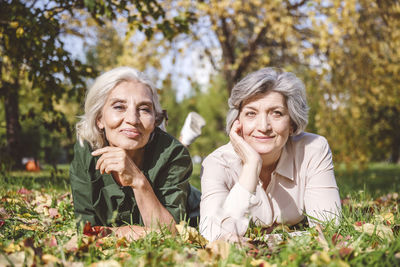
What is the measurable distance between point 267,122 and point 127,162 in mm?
1002

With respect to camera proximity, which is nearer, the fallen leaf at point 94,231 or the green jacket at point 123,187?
the fallen leaf at point 94,231

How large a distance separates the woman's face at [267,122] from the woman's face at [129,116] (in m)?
0.71

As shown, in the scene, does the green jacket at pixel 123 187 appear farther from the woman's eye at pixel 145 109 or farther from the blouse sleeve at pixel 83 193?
the woman's eye at pixel 145 109

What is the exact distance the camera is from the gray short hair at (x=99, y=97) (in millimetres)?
2625

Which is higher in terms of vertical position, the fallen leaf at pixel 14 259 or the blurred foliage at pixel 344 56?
the blurred foliage at pixel 344 56

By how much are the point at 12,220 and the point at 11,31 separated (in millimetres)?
2448

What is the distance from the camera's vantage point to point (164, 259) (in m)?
1.67

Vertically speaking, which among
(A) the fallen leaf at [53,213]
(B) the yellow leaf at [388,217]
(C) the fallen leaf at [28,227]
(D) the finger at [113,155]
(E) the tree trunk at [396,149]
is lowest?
(E) the tree trunk at [396,149]

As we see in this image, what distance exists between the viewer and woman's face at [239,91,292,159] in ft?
8.50

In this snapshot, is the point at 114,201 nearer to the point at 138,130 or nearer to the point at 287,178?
the point at 138,130

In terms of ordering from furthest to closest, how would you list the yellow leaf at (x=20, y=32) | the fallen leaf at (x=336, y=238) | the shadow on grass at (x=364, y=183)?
the shadow on grass at (x=364, y=183) → the yellow leaf at (x=20, y=32) → the fallen leaf at (x=336, y=238)

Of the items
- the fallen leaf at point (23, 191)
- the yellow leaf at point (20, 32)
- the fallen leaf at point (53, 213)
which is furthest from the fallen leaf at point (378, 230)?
the yellow leaf at point (20, 32)

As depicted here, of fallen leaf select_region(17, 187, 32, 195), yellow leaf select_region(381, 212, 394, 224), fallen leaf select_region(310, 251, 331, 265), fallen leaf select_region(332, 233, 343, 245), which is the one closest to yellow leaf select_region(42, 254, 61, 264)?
fallen leaf select_region(310, 251, 331, 265)

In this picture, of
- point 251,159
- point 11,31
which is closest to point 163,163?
point 251,159
